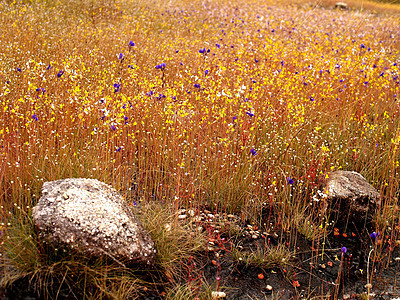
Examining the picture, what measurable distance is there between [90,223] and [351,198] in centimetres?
265

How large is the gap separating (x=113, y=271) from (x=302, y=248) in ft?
6.12

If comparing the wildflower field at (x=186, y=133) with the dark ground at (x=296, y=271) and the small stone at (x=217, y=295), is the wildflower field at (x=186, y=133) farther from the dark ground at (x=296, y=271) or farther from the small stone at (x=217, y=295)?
the small stone at (x=217, y=295)

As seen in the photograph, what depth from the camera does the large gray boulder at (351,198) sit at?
3.86 meters

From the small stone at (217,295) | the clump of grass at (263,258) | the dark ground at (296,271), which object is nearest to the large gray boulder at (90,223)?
the dark ground at (296,271)

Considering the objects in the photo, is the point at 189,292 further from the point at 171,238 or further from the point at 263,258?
the point at 263,258

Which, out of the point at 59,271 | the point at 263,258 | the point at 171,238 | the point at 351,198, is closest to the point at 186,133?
the point at 171,238

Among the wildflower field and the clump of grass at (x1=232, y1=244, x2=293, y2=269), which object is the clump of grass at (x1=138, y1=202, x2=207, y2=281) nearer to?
the wildflower field

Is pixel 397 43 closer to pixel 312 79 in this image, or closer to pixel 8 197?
pixel 312 79

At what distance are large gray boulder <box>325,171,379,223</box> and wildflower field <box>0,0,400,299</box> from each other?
0.50 ft

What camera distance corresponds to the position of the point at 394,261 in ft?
11.6

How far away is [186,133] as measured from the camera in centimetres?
450

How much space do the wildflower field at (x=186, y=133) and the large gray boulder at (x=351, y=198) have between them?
0.50ft

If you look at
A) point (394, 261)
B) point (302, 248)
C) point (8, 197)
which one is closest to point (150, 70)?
point (8, 197)

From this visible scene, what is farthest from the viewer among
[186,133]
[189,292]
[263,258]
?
[186,133]
